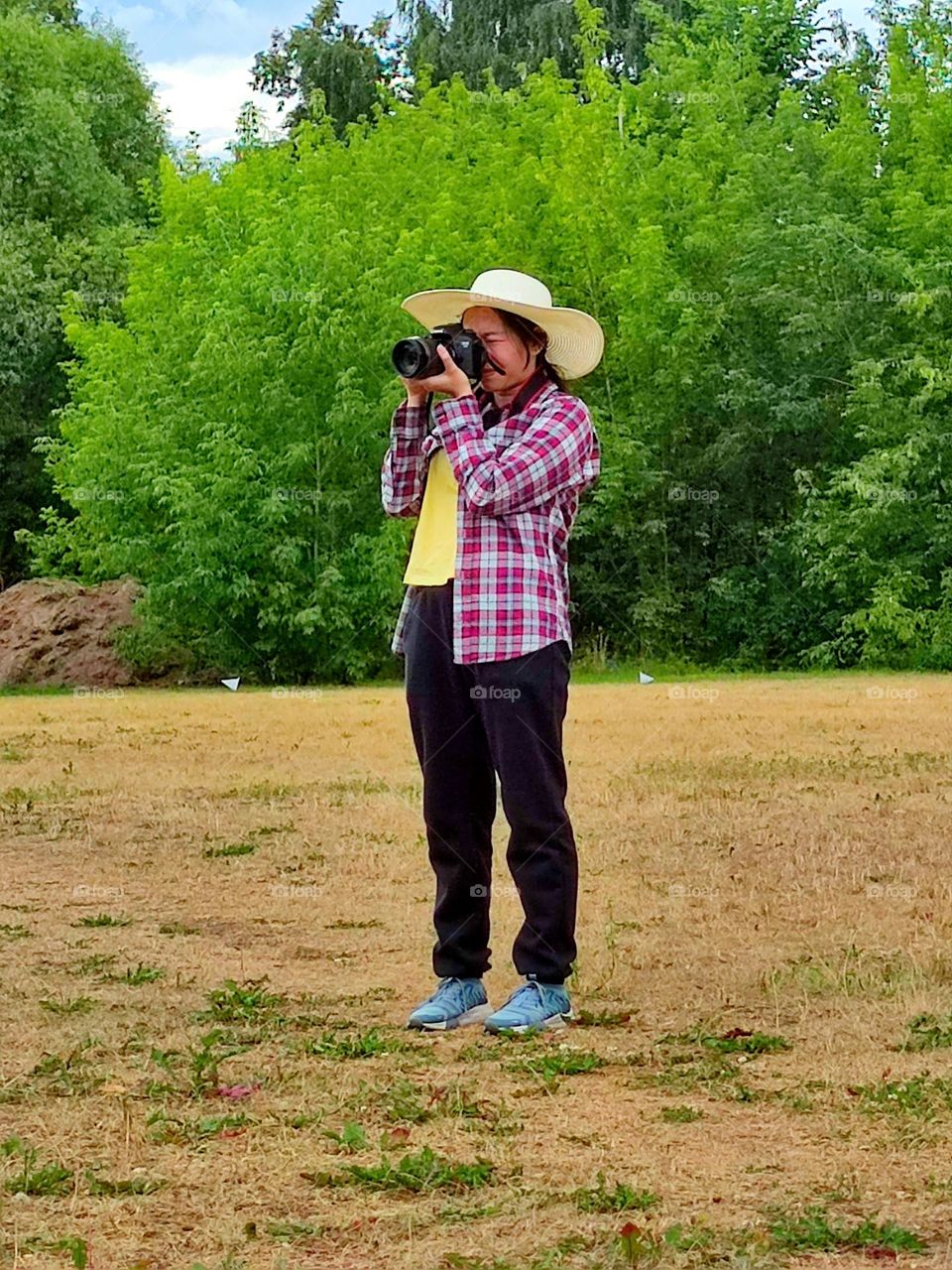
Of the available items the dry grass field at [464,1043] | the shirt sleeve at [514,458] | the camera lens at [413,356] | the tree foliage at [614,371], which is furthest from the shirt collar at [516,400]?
the tree foliage at [614,371]

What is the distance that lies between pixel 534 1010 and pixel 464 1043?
0.72ft

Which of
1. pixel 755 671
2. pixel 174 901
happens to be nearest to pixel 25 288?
pixel 755 671

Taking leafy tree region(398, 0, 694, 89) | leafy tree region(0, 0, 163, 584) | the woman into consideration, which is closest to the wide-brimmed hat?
the woman

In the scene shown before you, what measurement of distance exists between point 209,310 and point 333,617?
162 inches

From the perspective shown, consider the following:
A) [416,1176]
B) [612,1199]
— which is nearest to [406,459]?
[416,1176]

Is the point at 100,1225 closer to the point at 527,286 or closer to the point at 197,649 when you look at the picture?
the point at 527,286

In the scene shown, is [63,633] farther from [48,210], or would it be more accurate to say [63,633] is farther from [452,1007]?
[452,1007]

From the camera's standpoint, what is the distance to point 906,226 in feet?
85.3

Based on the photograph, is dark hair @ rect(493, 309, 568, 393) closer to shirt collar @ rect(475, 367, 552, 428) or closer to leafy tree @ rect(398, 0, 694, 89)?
shirt collar @ rect(475, 367, 552, 428)

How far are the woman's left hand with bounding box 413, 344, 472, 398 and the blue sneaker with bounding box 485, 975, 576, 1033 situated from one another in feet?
5.06

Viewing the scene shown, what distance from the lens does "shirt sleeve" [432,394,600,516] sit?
191 inches

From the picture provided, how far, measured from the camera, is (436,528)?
5133 mm

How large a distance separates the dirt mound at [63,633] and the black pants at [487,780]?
63.4ft

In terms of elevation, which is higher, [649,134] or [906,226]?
[649,134]
